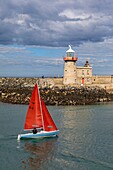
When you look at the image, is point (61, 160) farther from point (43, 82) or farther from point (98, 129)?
point (43, 82)

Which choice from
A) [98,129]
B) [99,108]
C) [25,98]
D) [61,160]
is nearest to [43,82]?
[25,98]

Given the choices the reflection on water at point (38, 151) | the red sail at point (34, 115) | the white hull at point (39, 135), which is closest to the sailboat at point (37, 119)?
the red sail at point (34, 115)

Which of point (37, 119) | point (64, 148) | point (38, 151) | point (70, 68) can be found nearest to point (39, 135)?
point (37, 119)

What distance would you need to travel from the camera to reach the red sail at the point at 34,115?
114 feet

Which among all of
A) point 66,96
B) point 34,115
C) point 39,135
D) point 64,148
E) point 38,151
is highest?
point 66,96

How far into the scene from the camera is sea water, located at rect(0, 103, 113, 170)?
2544 centimetres

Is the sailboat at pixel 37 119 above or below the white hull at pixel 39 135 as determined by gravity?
above

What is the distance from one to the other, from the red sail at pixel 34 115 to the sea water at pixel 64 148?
1.94 meters

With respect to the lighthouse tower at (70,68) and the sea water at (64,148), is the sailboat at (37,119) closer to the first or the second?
the sea water at (64,148)

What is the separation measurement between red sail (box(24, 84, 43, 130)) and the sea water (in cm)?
194

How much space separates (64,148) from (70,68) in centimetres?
4837

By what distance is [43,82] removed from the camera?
296 feet

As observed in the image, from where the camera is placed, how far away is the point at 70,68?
76.9 m

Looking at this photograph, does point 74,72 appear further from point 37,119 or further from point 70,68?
point 37,119
